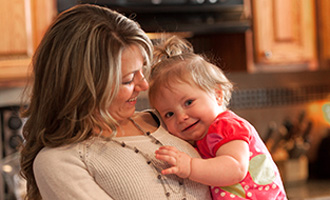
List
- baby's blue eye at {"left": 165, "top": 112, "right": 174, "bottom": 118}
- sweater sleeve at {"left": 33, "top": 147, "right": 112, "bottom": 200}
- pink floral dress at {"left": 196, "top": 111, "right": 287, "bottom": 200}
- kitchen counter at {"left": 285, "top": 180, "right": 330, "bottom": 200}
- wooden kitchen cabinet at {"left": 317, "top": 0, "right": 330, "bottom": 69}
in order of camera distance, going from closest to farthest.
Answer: sweater sleeve at {"left": 33, "top": 147, "right": 112, "bottom": 200}
pink floral dress at {"left": 196, "top": 111, "right": 287, "bottom": 200}
baby's blue eye at {"left": 165, "top": 112, "right": 174, "bottom": 118}
kitchen counter at {"left": 285, "top": 180, "right": 330, "bottom": 200}
wooden kitchen cabinet at {"left": 317, "top": 0, "right": 330, "bottom": 69}

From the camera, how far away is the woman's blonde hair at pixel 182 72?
4.19ft

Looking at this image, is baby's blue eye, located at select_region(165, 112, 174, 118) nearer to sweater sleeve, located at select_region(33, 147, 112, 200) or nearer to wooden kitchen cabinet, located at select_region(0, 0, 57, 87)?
sweater sleeve, located at select_region(33, 147, 112, 200)

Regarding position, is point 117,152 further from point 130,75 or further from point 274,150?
point 274,150

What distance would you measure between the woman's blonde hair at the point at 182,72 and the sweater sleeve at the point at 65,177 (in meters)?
0.31

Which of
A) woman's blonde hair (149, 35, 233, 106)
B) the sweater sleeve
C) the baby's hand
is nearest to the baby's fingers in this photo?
the baby's hand

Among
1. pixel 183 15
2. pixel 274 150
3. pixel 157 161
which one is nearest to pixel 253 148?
pixel 157 161

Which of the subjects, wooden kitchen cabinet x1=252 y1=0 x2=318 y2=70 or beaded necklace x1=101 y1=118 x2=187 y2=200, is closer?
beaded necklace x1=101 y1=118 x2=187 y2=200

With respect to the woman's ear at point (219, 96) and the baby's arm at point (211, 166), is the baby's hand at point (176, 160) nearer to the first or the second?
the baby's arm at point (211, 166)

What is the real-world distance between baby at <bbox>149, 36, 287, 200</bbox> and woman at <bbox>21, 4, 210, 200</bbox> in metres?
0.07

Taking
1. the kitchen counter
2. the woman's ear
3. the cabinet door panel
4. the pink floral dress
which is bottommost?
the kitchen counter

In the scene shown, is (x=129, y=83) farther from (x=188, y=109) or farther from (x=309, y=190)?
(x=309, y=190)

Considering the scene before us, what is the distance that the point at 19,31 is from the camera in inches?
92.7

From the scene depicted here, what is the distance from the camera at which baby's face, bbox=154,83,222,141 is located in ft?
4.13

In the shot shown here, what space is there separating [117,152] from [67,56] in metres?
0.24
